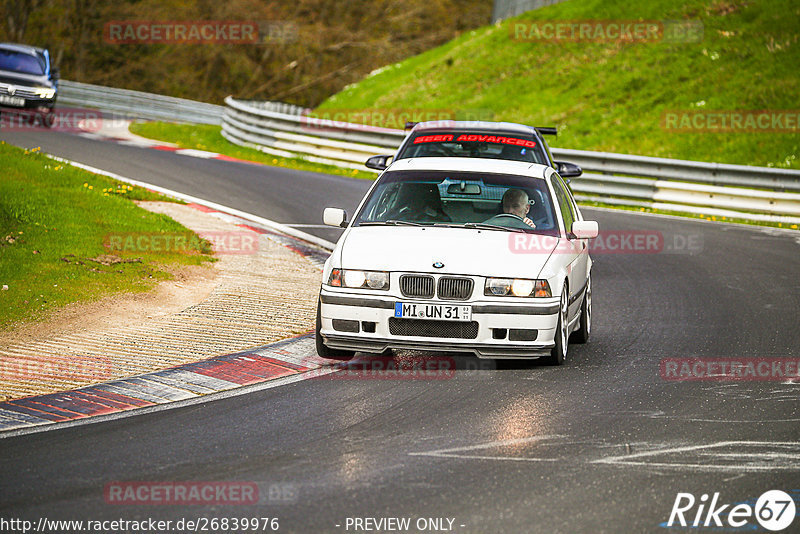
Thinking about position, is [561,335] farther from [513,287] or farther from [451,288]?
[451,288]

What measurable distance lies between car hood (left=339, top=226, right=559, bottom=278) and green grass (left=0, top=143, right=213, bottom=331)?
10.7 ft

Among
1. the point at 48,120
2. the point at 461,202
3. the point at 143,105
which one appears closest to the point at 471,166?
the point at 461,202

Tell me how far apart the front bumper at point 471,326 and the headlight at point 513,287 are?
0.20 ft

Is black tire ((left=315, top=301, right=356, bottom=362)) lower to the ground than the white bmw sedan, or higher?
lower

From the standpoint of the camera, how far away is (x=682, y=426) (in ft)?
23.7

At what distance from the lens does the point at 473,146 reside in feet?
48.6

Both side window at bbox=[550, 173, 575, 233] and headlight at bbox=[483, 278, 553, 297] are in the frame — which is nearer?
headlight at bbox=[483, 278, 553, 297]

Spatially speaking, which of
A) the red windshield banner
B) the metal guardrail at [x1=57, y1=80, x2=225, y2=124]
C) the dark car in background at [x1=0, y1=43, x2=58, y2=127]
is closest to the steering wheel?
the red windshield banner

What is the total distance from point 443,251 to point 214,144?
2109 cm

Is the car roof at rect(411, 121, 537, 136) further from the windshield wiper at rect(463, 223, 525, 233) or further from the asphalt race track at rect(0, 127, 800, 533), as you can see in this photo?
the windshield wiper at rect(463, 223, 525, 233)

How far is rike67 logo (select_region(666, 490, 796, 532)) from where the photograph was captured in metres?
5.43

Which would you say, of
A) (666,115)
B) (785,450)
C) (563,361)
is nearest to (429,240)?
(563,361)

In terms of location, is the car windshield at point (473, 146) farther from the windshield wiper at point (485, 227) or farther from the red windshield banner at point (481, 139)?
the windshield wiper at point (485, 227)

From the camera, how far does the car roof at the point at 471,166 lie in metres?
10.1
